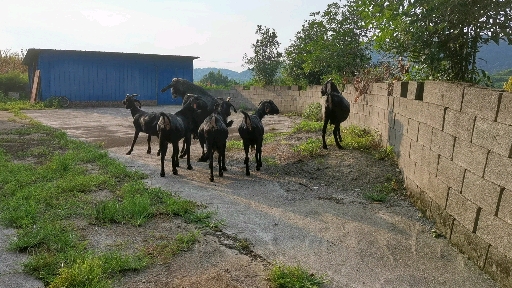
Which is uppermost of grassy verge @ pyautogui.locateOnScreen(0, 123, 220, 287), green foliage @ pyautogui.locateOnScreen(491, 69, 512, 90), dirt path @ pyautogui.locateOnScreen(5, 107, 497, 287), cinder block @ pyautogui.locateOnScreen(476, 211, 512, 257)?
green foliage @ pyautogui.locateOnScreen(491, 69, 512, 90)

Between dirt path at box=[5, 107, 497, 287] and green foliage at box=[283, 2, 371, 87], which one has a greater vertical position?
green foliage at box=[283, 2, 371, 87]

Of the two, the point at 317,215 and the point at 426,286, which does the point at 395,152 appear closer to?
the point at 317,215

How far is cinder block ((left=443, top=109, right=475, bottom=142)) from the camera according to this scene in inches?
167

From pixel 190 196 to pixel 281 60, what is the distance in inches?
802

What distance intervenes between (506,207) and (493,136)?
712 mm

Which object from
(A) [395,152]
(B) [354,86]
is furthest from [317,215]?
(B) [354,86]

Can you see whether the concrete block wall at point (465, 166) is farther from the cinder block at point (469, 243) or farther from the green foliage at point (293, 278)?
the green foliage at point (293, 278)

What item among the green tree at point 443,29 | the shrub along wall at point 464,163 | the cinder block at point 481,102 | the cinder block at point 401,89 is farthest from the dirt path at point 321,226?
the green tree at point 443,29

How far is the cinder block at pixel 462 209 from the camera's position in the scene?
3969mm

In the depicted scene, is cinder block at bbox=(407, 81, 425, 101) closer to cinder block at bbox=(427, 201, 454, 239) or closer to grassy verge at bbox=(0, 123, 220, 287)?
cinder block at bbox=(427, 201, 454, 239)

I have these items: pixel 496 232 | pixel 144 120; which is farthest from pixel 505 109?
pixel 144 120

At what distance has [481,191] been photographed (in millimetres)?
3859

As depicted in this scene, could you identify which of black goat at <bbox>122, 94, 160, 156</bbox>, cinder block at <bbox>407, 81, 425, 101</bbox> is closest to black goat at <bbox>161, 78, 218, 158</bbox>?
black goat at <bbox>122, 94, 160, 156</bbox>

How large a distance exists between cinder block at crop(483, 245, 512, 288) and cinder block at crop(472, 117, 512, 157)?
910mm
